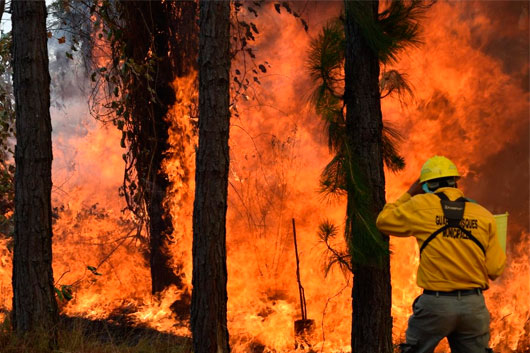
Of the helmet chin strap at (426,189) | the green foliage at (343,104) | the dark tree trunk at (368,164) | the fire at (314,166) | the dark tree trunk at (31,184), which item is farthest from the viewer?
the fire at (314,166)

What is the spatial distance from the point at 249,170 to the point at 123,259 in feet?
10.2

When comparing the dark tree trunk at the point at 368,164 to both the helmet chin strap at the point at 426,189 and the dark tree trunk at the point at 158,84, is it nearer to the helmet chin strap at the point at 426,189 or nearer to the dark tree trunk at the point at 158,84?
the helmet chin strap at the point at 426,189

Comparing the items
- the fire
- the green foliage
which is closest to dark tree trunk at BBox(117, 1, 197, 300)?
the fire

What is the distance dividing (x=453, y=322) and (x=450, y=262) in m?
0.43

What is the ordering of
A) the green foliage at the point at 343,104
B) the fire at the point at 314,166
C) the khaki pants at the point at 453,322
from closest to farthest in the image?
the khaki pants at the point at 453,322, the green foliage at the point at 343,104, the fire at the point at 314,166

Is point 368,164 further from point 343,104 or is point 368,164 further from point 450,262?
point 450,262

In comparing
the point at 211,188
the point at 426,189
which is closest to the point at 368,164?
the point at 426,189

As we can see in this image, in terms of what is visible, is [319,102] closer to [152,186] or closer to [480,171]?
[152,186]

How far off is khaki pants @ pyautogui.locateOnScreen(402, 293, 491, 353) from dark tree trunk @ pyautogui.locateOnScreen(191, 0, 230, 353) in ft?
6.94

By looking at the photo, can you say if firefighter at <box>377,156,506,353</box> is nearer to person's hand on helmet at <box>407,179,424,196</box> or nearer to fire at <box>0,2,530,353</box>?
person's hand on helmet at <box>407,179,424,196</box>

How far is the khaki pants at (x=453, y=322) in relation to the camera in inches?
154

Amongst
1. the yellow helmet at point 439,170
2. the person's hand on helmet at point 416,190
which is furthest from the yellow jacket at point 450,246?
the person's hand on helmet at point 416,190

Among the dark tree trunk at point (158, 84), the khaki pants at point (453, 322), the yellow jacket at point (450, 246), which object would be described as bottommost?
the khaki pants at point (453, 322)

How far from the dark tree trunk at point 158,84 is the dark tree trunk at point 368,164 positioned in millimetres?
4208
